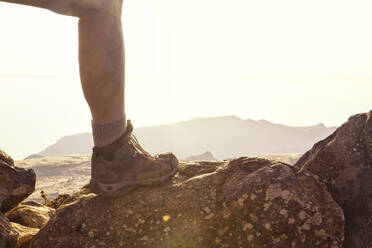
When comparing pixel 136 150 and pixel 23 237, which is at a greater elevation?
pixel 136 150

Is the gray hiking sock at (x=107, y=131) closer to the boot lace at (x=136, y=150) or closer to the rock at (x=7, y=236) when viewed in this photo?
the boot lace at (x=136, y=150)

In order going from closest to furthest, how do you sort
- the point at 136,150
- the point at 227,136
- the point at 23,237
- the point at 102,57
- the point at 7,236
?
the point at 102,57, the point at 7,236, the point at 136,150, the point at 23,237, the point at 227,136

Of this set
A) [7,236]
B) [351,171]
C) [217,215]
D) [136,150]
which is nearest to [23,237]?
[7,236]

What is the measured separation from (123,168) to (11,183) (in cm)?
122

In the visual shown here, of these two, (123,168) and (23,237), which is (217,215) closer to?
(123,168)

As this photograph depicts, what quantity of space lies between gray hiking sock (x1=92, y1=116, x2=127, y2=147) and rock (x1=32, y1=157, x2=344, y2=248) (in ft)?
1.64

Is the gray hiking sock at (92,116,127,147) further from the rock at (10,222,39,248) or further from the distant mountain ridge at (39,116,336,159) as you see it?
the distant mountain ridge at (39,116,336,159)

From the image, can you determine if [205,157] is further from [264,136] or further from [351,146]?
[264,136]

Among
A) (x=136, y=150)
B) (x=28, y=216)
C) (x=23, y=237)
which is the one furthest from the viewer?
(x=28, y=216)

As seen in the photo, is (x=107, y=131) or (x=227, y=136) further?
(x=227, y=136)

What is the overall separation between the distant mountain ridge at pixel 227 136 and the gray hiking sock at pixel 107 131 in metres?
148

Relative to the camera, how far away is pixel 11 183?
3.19 m

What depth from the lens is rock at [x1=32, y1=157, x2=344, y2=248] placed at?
7.31 ft

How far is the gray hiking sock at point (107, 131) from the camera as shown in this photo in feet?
8.50
